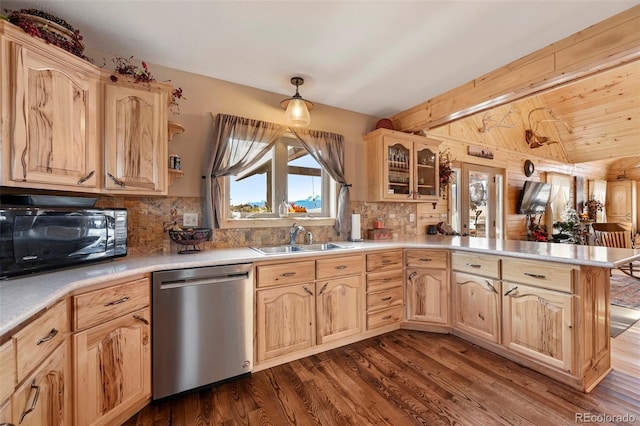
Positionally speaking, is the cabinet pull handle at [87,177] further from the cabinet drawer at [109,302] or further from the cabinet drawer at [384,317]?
the cabinet drawer at [384,317]

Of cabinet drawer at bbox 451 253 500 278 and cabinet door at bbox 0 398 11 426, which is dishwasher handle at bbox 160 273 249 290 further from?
cabinet drawer at bbox 451 253 500 278

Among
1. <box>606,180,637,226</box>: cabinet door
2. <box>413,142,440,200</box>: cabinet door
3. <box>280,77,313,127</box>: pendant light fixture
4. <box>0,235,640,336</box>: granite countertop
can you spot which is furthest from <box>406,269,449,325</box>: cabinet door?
<box>606,180,637,226</box>: cabinet door

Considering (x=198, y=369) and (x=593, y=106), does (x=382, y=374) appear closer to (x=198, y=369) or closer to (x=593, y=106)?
(x=198, y=369)

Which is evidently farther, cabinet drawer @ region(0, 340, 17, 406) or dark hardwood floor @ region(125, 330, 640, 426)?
dark hardwood floor @ region(125, 330, 640, 426)

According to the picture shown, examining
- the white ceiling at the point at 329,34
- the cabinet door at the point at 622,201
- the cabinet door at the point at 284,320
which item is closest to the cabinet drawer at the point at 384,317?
the cabinet door at the point at 284,320

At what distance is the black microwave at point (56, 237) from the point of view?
132 centimetres

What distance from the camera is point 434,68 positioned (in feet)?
7.74

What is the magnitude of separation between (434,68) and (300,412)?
2796 mm

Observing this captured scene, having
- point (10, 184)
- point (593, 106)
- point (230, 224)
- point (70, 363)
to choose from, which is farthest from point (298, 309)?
point (593, 106)

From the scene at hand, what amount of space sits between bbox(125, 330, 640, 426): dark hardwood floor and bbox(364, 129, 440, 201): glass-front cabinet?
1.77 meters

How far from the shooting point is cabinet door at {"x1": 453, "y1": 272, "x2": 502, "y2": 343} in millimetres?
2293

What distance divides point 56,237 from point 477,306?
308cm

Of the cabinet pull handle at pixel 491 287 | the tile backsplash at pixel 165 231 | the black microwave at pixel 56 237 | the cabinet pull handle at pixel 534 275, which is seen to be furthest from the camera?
the cabinet pull handle at pixel 491 287

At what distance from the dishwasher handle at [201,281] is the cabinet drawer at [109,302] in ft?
0.34
